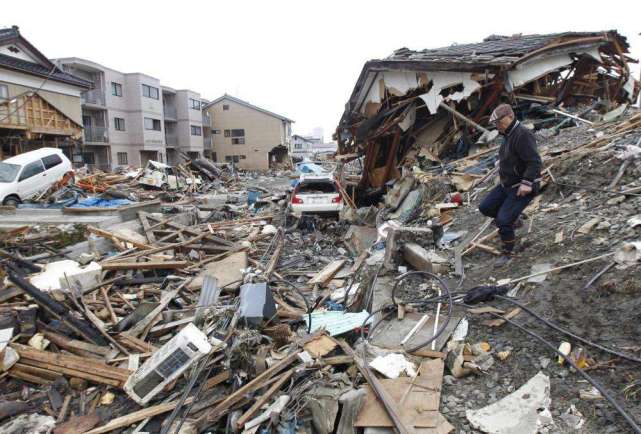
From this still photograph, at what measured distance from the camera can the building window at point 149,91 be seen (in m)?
38.5

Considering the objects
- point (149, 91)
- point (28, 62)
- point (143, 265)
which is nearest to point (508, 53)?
point (143, 265)

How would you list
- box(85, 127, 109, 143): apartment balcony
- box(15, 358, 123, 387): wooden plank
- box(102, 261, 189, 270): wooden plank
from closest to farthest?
box(15, 358, 123, 387): wooden plank → box(102, 261, 189, 270): wooden plank → box(85, 127, 109, 143): apartment balcony

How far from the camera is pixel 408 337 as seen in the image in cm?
383

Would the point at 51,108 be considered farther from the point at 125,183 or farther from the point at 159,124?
the point at 159,124

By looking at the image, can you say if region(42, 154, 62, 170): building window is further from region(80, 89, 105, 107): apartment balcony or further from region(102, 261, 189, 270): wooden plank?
region(80, 89, 105, 107): apartment balcony

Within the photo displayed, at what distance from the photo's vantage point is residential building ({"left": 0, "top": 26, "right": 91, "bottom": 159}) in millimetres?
20672

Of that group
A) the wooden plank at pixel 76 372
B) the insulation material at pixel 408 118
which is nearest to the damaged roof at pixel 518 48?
the insulation material at pixel 408 118

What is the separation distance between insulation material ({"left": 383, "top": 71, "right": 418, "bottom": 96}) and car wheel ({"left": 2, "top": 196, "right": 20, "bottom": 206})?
13.7 meters

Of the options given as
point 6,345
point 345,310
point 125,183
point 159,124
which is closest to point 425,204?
point 345,310

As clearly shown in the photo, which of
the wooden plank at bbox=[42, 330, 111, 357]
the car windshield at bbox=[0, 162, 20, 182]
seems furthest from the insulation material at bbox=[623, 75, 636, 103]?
the car windshield at bbox=[0, 162, 20, 182]

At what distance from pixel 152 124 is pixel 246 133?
12.2 meters

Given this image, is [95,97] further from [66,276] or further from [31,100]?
[66,276]

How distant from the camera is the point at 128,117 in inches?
1484

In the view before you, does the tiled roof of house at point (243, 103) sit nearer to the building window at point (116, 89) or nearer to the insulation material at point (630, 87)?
the building window at point (116, 89)
